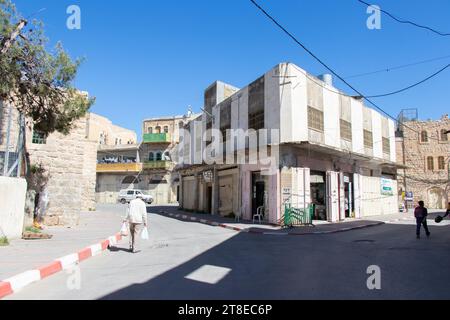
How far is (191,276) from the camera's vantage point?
7148mm

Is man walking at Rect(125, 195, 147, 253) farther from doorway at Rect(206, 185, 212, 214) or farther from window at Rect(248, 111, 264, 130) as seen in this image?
doorway at Rect(206, 185, 212, 214)

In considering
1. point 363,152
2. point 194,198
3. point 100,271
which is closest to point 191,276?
point 100,271

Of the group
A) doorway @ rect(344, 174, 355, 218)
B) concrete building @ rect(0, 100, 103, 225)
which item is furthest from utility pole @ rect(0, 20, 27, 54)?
doorway @ rect(344, 174, 355, 218)

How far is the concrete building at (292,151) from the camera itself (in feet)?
62.3

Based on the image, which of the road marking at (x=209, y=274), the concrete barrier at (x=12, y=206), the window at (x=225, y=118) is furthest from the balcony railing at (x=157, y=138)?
the road marking at (x=209, y=274)

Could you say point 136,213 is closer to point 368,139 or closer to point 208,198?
point 208,198

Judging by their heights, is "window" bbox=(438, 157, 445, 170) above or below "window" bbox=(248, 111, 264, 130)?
below

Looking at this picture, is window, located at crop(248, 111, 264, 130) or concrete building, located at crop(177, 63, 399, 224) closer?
concrete building, located at crop(177, 63, 399, 224)

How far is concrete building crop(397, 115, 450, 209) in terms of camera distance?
1460 inches

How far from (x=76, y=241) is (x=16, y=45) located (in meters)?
6.39

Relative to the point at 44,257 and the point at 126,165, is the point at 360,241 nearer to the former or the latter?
the point at 44,257

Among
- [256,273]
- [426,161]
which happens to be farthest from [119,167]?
[256,273]

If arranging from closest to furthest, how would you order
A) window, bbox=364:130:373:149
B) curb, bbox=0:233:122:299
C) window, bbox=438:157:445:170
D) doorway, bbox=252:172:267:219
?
curb, bbox=0:233:122:299 < doorway, bbox=252:172:267:219 < window, bbox=364:130:373:149 < window, bbox=438:157:445:170

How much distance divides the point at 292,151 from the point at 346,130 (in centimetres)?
611
